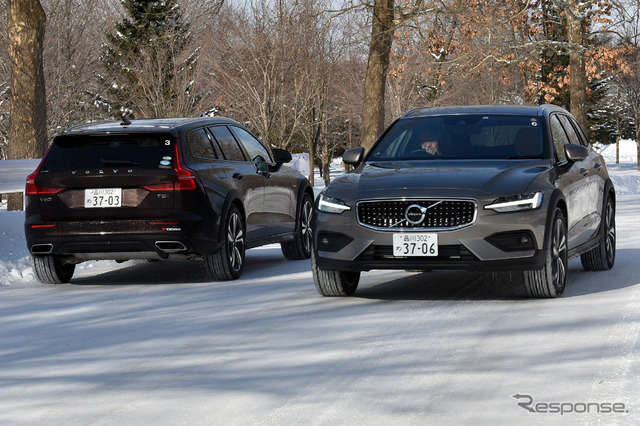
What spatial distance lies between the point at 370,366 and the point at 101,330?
253 centimetres

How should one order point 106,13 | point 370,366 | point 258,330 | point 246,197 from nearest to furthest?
point 370,366, point 258,330, point 246,197, point 106,13

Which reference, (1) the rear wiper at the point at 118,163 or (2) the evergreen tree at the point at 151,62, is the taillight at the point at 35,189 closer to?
(1) the rear wiper at the point at 118,163

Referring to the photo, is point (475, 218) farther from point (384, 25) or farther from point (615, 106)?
point (615, 106)

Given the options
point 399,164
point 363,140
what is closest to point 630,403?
point 399,164

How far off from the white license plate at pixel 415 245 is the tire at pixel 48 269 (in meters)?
4.11

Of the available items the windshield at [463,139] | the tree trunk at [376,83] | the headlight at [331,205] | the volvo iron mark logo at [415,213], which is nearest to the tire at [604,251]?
the windshield at [463,139]

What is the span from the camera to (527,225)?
8.71 m

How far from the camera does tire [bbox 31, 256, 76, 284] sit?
1118 centimetres

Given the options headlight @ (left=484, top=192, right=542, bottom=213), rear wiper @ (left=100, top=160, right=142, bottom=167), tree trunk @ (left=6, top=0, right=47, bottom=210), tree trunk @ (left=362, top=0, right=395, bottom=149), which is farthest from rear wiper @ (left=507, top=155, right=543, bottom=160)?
tree trunk @ (left=362, top=0, right=395, bottom=149)

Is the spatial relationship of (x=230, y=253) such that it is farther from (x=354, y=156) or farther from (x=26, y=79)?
(x=26, y=79)

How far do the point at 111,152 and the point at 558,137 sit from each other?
4.25m

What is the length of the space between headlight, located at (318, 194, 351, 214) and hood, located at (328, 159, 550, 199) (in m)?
0.06

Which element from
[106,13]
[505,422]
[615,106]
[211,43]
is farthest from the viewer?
[615,106]

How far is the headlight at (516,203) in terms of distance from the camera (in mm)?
8703
